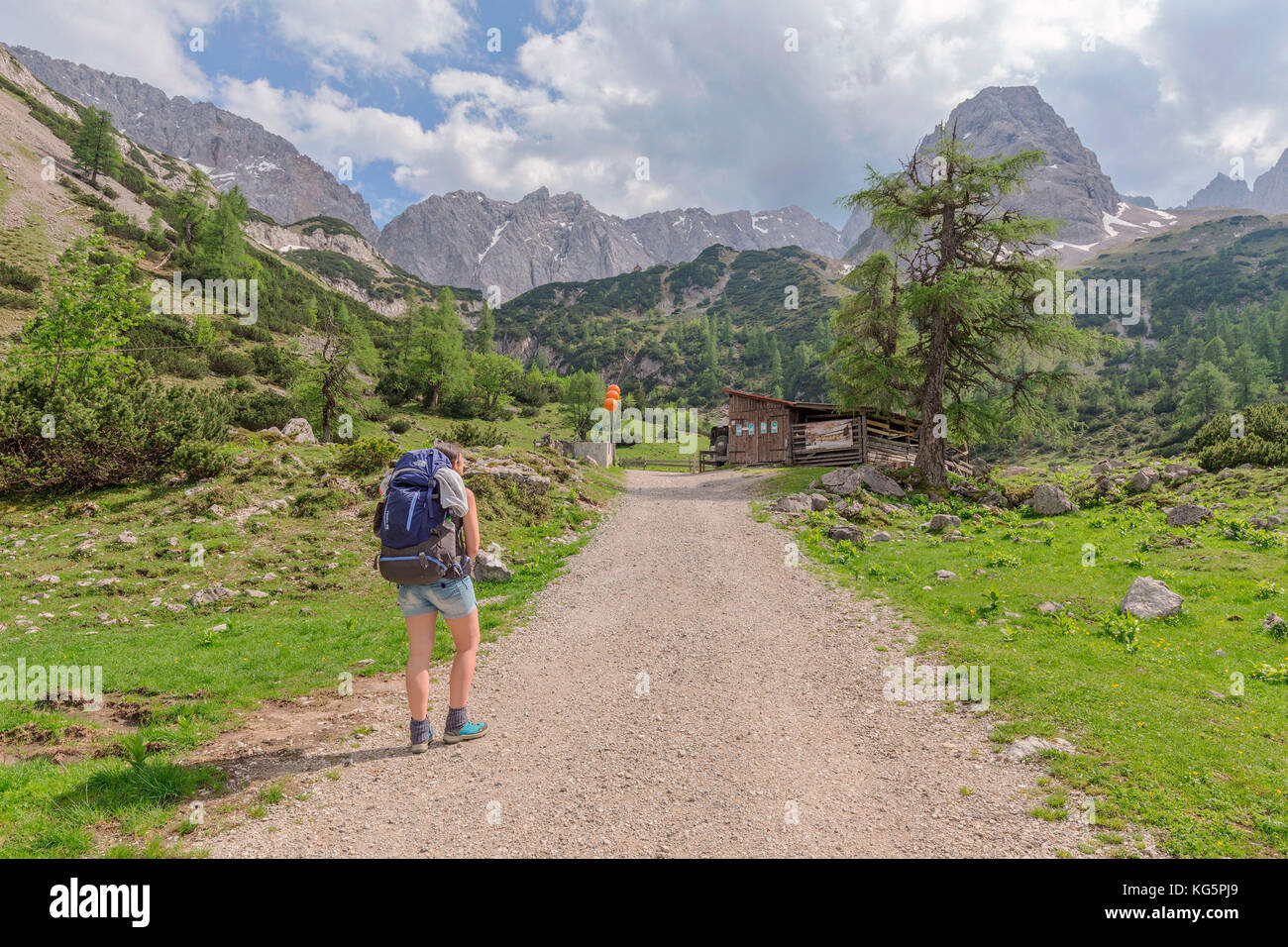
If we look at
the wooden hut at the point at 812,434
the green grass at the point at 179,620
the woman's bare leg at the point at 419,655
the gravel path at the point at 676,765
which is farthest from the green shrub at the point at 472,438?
the woman's bare leg at the point at 419,655

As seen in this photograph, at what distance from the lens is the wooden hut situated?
37.3 metres

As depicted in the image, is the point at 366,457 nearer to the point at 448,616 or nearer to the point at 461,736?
the point at 461,736

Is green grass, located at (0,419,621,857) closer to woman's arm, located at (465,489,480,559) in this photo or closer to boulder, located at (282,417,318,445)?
woman's arm, located at (465,489,480,559)

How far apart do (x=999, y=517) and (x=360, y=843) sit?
70.6 ft

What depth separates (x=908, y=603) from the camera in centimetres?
1201

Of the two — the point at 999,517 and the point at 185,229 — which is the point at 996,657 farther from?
the point at 185,229

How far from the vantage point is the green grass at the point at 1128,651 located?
507 centimetres

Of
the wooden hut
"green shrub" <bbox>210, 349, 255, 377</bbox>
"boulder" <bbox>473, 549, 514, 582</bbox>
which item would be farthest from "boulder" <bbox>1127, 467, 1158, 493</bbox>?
"green shrub" <bbox>210, 349, 255, 377</bbox>

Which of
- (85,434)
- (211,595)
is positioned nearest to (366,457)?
(85,434)

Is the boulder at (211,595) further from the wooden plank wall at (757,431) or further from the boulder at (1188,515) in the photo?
the wooden plank wall at (757,431)

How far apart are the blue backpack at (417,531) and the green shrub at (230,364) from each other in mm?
45199

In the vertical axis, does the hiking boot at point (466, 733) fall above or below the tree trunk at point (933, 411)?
below

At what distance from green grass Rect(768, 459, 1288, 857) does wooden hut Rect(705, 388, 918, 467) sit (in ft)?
62.8

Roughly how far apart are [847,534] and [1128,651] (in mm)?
8921
